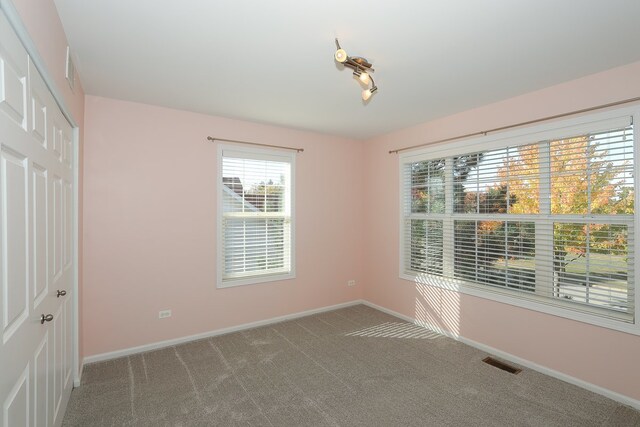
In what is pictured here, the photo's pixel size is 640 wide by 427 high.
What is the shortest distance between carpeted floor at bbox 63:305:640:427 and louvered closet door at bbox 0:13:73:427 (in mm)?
599

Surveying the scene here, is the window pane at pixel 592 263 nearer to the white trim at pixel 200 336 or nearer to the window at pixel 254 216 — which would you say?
the white trim at pixel 200 336

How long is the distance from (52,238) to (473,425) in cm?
292

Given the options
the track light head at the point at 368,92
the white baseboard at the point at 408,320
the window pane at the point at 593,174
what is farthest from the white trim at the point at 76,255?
the window pane at the point at 593,174

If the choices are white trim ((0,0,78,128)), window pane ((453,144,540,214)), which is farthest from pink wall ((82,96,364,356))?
window pane ((453,144,540,214))

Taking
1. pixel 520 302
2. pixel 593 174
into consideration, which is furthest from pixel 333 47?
pixel 520 302

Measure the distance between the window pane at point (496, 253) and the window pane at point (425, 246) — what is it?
249 millimetres

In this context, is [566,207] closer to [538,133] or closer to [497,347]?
[538,133]

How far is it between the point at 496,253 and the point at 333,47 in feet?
8.39

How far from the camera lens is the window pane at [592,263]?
8.29 ft

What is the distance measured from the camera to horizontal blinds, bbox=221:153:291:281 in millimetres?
3883

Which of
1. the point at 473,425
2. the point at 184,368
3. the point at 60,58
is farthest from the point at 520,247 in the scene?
the point at 60,58

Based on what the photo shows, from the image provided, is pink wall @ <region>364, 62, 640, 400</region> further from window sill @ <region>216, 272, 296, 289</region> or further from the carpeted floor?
window sill @ <region>216, 272, 296, 289</region>

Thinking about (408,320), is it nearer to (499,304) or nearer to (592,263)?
(499,304)

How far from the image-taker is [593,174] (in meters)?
2.65
